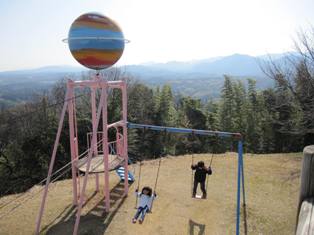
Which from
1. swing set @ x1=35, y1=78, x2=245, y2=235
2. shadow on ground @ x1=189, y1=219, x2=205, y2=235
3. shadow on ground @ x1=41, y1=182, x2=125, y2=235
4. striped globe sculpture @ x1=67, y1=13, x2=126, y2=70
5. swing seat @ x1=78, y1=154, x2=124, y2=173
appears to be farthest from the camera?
swing seat @ x1=78, y1=154, x2=124, y2=173

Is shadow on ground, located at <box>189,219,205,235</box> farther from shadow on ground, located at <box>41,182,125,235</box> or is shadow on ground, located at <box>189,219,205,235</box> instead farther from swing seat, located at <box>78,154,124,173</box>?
swing seat, located at <box>78,154,124,173</box>

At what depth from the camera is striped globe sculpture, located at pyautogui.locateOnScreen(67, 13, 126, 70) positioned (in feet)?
26.3

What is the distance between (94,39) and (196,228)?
558cm

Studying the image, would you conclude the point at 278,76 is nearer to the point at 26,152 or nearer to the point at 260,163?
the point at 260,163

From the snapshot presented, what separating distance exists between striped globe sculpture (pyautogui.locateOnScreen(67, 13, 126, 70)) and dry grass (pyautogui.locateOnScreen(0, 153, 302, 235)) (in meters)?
4.40

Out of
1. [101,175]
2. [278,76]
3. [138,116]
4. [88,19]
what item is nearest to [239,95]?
[138,116]

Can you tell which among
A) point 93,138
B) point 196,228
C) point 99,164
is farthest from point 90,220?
point 196,228

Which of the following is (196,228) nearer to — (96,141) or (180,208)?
(180,208)

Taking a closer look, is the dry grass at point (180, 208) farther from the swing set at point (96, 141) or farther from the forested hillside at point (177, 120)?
the forested hillside at point (177, 120)

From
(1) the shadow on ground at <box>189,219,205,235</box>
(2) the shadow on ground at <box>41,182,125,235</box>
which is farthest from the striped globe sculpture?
(1) the shadow on ground at <box>189,219,205,235</box>

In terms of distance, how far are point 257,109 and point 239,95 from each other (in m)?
3.45

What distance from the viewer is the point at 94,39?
8031 mm

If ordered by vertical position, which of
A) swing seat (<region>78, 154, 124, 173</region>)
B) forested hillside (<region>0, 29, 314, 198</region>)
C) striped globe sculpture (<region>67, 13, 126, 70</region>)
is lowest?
forested hillside (<region>0, 29, 314, 198</region>)

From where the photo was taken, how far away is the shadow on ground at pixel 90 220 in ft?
28.3
